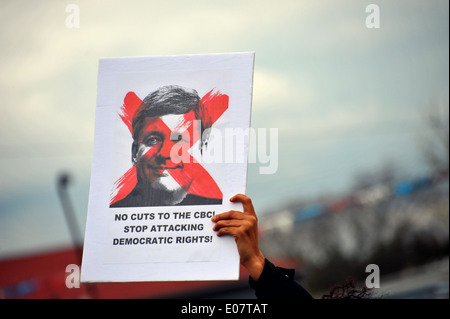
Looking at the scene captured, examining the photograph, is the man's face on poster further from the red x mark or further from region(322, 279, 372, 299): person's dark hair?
region(322, 279, 372, 299): person's dark hair

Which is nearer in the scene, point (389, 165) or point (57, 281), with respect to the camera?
point (57, 281)

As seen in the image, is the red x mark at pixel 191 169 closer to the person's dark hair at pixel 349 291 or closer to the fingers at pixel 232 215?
the fingers at pixel 232 215

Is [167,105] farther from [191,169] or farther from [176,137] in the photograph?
[191,169]

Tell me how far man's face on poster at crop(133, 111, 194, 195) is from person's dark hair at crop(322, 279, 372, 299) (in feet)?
2.37

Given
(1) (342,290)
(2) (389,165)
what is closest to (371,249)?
(2) (389,165)

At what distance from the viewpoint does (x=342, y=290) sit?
2.28 meters

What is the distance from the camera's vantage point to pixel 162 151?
8.05 feet

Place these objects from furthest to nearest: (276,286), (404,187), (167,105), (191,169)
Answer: (404,187)
(167,105)
(191,169)
(276,286)

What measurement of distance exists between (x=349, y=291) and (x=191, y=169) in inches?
31.5

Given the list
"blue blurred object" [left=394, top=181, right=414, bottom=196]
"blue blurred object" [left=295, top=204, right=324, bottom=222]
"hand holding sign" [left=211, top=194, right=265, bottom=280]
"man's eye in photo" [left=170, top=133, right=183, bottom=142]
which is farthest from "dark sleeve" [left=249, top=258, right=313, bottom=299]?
"blue blurred object" [left=295, top=204, right=324, bottom=222]

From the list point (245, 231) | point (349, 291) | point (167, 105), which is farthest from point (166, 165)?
point (349, 291)
